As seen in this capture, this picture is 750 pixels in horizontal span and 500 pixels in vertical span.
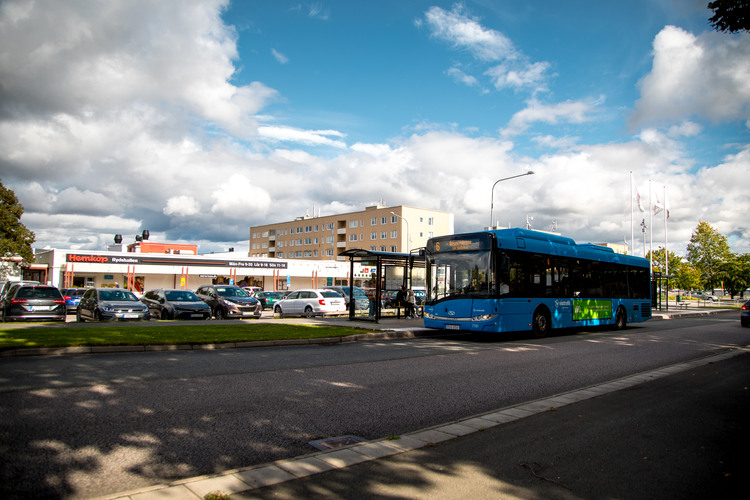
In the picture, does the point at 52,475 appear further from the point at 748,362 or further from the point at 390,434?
the point at 748,362

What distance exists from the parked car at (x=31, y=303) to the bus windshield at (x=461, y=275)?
15.0 metres

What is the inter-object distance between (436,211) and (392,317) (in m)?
73.6

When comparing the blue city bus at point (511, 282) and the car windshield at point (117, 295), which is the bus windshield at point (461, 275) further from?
the car windshield at point (117, 295)

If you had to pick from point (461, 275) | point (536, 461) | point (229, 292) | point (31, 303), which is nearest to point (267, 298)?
point (229, 292)

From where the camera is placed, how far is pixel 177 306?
21312mm

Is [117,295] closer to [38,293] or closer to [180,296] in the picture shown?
[180,296]

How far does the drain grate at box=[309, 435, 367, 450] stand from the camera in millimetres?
4848

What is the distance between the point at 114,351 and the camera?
10.9 meters

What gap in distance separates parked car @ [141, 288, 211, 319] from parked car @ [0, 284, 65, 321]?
3.48 meters

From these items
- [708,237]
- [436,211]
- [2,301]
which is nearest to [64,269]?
[2,301]

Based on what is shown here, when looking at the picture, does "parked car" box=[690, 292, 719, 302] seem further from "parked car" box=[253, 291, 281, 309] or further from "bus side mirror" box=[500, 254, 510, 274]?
"bus side mirror" box=[500, 254, 510, 274]

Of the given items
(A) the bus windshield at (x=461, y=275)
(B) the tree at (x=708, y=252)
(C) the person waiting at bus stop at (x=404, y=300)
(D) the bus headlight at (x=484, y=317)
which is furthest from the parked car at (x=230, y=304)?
(B) the tree at (x=708, y=252)

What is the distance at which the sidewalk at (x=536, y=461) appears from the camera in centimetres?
383

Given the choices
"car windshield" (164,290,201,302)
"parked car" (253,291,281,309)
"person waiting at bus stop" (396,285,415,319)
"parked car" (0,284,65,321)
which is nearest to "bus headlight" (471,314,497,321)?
"person waiting at bus stop" (396,285,415,319)
